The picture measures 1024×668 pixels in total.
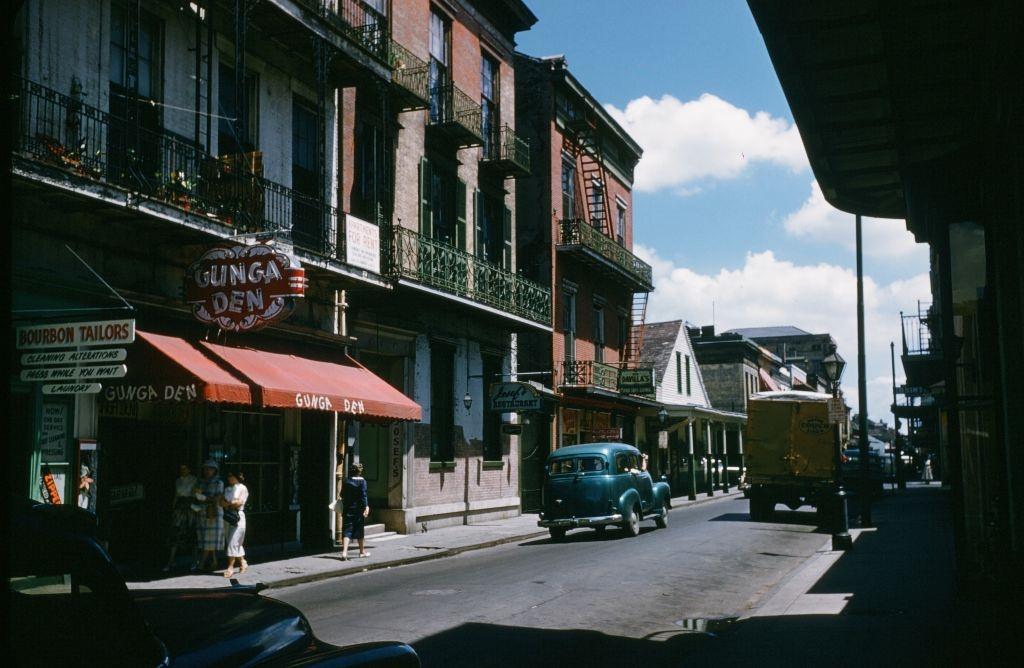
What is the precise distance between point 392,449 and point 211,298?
8.14 meters


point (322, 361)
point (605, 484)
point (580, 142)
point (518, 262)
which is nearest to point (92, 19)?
point (322, 361)

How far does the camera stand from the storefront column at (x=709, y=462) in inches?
1615

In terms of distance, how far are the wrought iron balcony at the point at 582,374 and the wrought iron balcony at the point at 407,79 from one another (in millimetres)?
11335

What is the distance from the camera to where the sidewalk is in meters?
13.5

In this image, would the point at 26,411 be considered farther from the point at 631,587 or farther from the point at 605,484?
the point at 605,484

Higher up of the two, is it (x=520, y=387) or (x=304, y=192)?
(x=304, y=192)

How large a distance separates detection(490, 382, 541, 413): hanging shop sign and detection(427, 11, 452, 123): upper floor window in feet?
22.6

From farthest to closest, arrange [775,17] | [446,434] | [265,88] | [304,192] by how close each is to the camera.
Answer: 1. [446,434]
2. [304,192]
3. [265,88]
4. [775,17]

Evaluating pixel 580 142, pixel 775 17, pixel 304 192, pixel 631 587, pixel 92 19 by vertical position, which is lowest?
pixel 631 587

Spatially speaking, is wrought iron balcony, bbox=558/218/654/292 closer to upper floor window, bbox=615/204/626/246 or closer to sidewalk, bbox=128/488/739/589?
upper floor window, bbox=615/204/626/246

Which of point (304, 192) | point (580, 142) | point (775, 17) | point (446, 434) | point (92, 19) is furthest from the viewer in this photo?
point (580, 142)

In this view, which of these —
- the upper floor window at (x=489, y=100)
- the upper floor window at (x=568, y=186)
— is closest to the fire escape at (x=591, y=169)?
the upper floor window at (x=568, y=186)

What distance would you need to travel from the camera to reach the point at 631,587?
1232cm

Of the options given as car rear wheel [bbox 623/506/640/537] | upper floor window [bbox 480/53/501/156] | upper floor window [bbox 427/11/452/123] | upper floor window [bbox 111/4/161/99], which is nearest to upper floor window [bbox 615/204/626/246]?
upper floor window [bbox 480/53/501/156]
